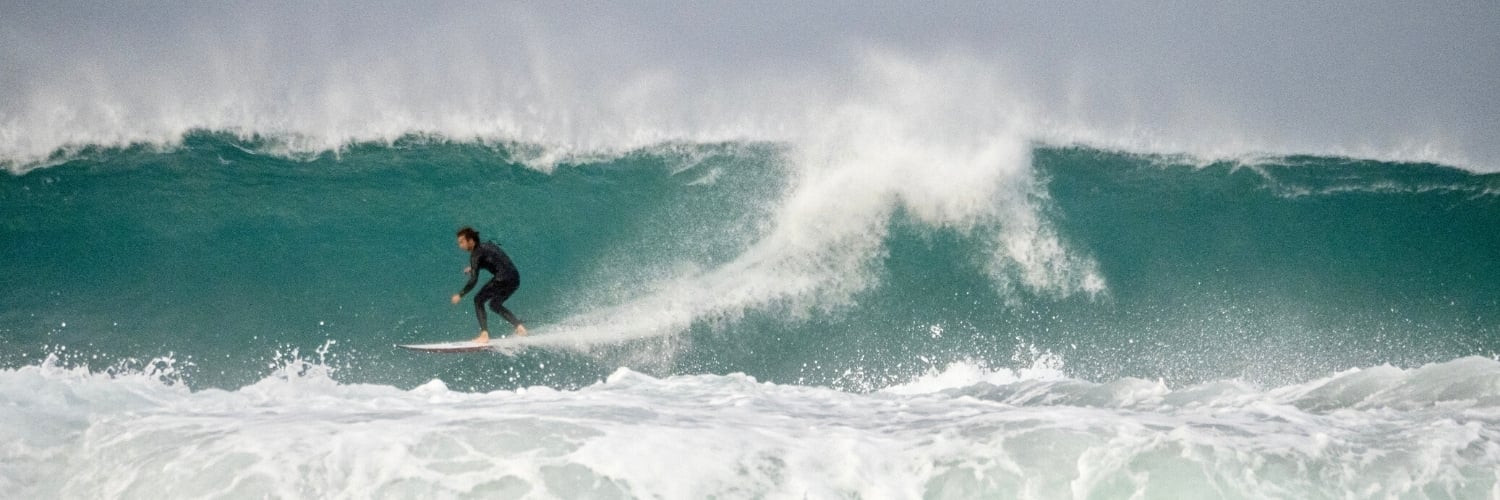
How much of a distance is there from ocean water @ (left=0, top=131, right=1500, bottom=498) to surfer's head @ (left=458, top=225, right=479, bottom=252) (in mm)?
1032

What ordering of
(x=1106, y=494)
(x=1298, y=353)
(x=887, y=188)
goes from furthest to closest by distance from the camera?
(x=887, y=188) < (x=1298, y=353) < (x=1106, y=494)

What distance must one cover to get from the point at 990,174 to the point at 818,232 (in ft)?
6.37

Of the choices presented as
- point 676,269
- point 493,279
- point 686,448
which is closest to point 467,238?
point 493,279

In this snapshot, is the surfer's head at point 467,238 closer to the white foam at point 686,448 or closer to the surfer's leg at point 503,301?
the surfer's leg at point 503,301

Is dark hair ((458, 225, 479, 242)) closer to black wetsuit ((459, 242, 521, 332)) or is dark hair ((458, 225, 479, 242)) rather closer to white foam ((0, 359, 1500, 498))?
black wetsuit ((459, 242, 521, 332))

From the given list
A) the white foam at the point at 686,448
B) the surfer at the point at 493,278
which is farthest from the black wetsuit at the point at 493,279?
the white foam at the point at 686,448

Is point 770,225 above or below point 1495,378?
above

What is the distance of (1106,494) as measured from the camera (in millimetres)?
4711

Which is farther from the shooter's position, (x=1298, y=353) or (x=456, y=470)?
(x=1298, y=353)

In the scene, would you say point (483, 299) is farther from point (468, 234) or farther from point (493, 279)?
point (468, 234)

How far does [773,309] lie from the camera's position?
8594mm

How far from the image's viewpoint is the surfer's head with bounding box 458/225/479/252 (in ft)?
24.3

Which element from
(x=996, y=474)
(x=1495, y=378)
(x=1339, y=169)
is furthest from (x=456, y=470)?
(x=1339, y=169)

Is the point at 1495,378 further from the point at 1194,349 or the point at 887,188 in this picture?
the point at 887,188
